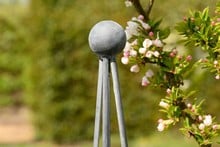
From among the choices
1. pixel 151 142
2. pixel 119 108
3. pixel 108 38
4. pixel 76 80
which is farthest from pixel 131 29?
pixel 151 142

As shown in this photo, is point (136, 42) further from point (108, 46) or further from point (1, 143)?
point (1, 143)

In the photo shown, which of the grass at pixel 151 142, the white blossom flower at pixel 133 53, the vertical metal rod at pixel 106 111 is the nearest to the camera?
the vertical metal rod at pixel 106 111

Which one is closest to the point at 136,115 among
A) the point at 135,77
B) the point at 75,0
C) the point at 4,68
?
the point at 135,77

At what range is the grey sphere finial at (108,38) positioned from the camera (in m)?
2.47

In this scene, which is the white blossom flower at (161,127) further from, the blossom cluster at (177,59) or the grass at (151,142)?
the grass at (151,142)

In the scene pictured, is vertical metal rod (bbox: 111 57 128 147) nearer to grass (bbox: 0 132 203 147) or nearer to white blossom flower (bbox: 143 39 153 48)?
white blossom flower (bbox: 143 39 153 48)

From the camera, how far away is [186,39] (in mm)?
2625

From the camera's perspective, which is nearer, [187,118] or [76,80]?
[187,118]

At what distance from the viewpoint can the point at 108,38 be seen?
8.13 feet

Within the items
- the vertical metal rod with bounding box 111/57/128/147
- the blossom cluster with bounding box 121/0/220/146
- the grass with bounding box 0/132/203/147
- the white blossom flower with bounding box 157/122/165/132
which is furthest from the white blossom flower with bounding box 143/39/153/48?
the grass with bounding box 0/132/203/147

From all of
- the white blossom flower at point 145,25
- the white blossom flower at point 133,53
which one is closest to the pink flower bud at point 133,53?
the white blossom flower at point 133,53

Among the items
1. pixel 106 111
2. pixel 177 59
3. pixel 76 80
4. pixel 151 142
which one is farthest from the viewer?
pixel 151 142

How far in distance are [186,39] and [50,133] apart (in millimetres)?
7252

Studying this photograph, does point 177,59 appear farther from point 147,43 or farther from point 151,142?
point 151,142
